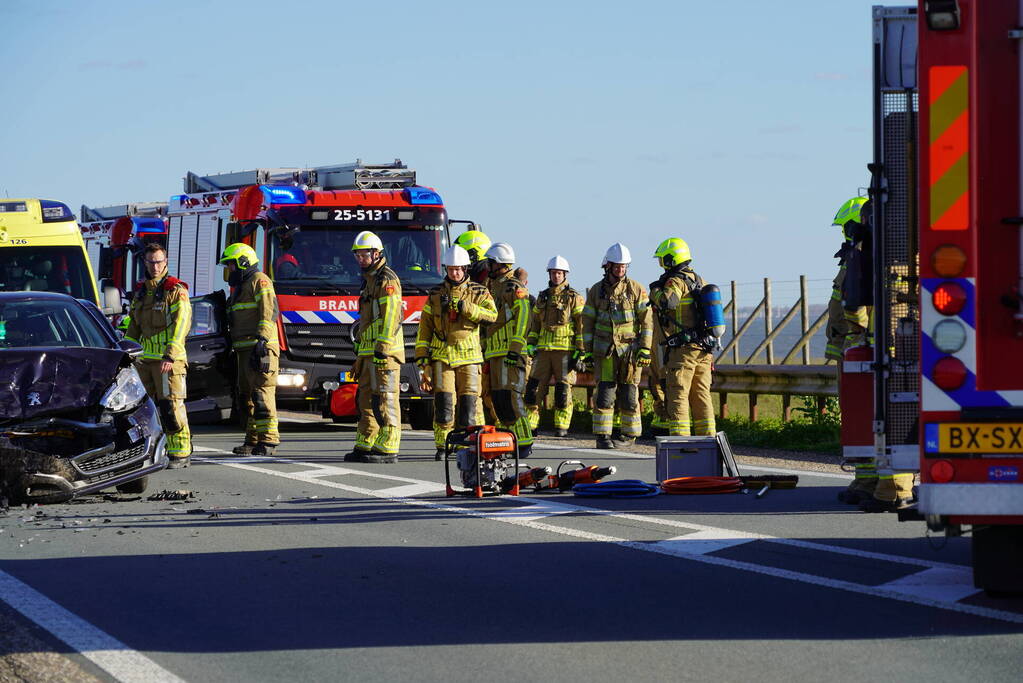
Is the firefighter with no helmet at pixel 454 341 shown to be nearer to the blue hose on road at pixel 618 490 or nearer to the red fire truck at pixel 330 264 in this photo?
the red fire truck at pixel 330 264

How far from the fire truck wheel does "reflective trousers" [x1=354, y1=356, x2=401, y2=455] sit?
175 inches

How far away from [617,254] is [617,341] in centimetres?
89

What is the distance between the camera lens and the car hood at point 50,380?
1045 centimetres

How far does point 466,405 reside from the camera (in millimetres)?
14164

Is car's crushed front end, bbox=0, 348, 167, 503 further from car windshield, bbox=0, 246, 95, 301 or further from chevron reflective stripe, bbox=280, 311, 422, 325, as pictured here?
chevron reflective stripe, bbox=280, 311, 422, 325

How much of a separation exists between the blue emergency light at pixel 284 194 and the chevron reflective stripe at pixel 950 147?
13355 millimetres

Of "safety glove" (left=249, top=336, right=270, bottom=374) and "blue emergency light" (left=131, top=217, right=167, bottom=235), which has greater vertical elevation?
"blue emergency light" (left=131, top=217, right=167, bottom=235)

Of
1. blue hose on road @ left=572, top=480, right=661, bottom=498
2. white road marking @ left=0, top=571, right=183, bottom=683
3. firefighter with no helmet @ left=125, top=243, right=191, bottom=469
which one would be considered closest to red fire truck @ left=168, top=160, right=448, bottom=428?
firefighter with no helmet @ left=125, top=243, right=191, bottom=469

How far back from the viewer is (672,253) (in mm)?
14125

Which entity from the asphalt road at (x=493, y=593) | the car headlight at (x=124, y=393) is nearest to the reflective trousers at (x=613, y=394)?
the asphalt road at (x=493, y=593)

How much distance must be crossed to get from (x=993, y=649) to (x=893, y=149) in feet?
9.65

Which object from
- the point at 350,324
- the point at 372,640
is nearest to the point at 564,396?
the point at 350,324

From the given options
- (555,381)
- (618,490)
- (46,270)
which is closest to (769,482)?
(618,490)

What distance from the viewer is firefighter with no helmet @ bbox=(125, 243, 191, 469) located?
548 inches
